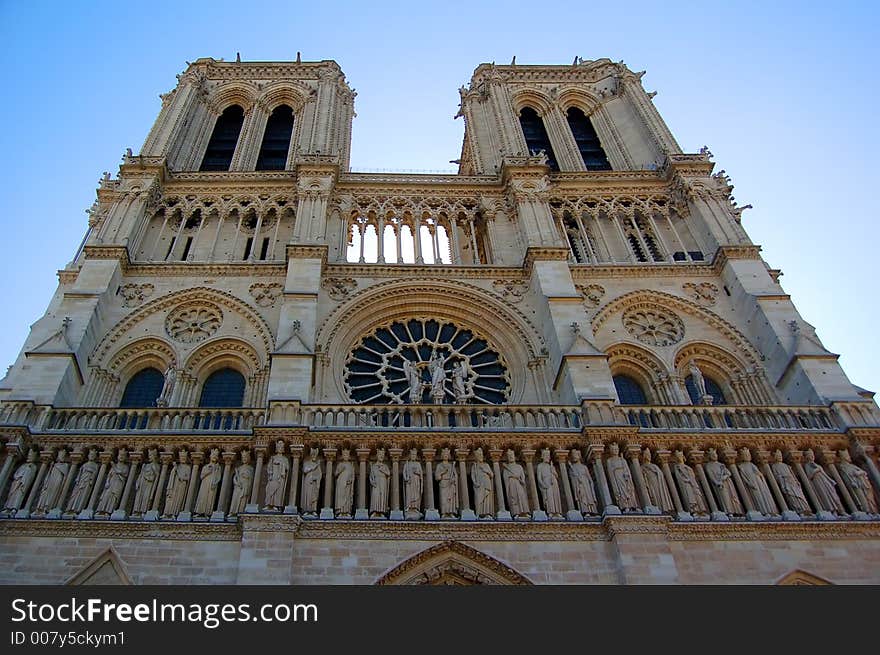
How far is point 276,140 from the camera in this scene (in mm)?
24125

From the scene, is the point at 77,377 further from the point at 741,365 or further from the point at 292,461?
the point at 741,365

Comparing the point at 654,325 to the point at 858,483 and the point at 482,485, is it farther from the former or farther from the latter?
the point at 482,485

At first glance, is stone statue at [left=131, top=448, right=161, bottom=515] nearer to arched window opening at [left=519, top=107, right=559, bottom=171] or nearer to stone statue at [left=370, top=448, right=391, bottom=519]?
stone statue at [left=370, top=448, right=391, bottom=519]

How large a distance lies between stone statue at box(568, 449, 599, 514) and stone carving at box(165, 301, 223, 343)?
27.4 feet

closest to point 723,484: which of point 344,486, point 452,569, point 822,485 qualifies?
point 822,485

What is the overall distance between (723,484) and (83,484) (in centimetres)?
1046

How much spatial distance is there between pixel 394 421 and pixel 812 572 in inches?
283

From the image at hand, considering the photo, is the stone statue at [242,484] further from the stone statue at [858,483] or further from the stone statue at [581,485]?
the stone statue at [858,483]

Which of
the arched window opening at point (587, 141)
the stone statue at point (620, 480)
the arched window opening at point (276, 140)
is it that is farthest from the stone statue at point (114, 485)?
the arched window opening at point (587, 141)

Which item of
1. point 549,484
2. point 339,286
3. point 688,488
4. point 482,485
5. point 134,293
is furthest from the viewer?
point 339,286

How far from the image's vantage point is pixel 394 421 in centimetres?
1358

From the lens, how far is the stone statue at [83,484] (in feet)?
38.2
